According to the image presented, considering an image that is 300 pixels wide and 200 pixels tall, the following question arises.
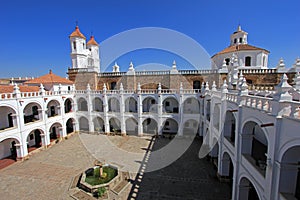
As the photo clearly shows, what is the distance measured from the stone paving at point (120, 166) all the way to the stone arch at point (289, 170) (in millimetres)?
6348

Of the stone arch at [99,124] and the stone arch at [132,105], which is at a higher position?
the stone arch at [132,105]

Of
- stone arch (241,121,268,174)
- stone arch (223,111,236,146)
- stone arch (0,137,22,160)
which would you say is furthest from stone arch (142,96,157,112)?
stone arch (0,137,22,160)

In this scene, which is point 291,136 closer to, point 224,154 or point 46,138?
→ point 224,154

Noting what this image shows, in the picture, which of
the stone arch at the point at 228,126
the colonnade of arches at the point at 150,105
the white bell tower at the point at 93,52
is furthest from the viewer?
the white bell tower at the point at 93,52

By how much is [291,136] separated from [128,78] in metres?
23.6

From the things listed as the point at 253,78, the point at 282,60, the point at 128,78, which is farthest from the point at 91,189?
the point at 282,60

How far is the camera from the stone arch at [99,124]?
27.0 m

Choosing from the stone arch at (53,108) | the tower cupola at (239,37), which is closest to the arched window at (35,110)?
the stone arch at (53,108)

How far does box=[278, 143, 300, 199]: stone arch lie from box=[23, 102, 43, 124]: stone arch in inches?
1007

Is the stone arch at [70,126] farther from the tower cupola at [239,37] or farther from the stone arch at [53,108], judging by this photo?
the tower cupola at [239,37]

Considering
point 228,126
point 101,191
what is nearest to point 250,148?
point 228,126

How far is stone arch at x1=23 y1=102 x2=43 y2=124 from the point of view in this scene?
20734 mm

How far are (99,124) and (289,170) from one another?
87.6ft

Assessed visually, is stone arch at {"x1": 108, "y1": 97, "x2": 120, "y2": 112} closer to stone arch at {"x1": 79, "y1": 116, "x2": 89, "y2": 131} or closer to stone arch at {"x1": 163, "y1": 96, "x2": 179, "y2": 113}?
stone arch at {"x1": 79, "y1": 116, "x2": 89, "y2": 131}
